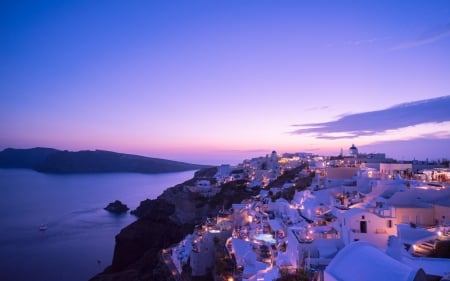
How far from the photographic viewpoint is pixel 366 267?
7.06 meters

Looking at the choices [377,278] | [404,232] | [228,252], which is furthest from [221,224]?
[377,278]

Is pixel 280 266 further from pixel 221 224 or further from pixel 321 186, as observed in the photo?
pixel 321 186

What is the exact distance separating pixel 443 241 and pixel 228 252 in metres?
10.1

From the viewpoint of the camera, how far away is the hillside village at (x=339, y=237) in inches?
315

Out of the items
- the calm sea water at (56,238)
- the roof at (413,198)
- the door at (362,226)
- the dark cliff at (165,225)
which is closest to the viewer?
the door at (362,226)

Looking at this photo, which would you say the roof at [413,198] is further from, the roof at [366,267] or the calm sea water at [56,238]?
the calm sea water at [56,238]

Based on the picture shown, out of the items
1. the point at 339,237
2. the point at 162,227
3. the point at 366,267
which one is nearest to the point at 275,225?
the point at 339,237

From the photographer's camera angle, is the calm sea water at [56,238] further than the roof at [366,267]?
Yes

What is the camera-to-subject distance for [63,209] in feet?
197

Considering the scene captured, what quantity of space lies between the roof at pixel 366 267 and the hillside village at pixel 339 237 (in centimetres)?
2

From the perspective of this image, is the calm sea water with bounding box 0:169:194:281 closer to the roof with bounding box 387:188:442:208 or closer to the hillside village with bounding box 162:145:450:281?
the hillside village with bounding box 162:145:450:281

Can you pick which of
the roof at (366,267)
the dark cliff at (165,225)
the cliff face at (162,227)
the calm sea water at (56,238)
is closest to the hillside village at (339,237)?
the roof at (366,267)

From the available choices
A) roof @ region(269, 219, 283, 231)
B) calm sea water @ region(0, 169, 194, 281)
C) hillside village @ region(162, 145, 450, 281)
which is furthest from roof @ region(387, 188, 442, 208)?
calm sea water @ region(0, 169, 194, 281)

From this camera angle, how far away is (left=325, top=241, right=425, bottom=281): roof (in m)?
6.32
